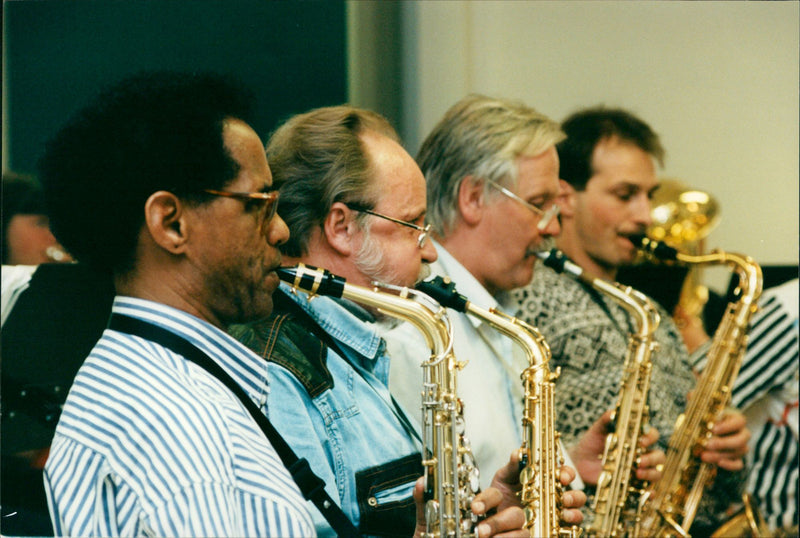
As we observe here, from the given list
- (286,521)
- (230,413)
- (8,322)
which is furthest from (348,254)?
(8,322)

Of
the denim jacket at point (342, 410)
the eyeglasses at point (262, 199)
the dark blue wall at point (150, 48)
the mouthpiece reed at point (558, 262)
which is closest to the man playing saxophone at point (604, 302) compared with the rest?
the mouthpiece reed at point (558, 262)

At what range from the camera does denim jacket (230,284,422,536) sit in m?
1.91

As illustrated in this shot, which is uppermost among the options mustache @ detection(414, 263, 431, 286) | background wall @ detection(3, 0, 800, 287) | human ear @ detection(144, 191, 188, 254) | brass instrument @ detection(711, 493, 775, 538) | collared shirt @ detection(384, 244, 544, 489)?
background wall @ detection(3, 0, 800, 287)

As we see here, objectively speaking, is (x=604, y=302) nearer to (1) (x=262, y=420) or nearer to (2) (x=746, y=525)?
(2) (x=746, y=525)

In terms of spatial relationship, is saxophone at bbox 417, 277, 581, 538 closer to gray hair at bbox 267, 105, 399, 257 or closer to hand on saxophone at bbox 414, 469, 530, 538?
hand on saxophone at bbox 414, 469, 530, 538

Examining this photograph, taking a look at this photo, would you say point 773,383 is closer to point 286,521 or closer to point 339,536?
point 339,536

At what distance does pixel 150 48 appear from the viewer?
7.68ft

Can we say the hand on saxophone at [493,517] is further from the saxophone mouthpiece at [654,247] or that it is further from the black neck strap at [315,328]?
the saxophone mouthpiece at [654,247]

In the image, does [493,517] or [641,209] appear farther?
[641,209]

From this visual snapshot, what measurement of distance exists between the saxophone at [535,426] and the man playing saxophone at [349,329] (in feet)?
0.17

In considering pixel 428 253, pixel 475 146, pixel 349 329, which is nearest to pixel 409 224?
pixel 428 253

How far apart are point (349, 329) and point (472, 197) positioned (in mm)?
640

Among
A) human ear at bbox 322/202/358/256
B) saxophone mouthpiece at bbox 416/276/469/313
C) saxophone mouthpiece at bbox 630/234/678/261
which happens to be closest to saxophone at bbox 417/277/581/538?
saxophone mouthpiece at bbox 416/276/469/313

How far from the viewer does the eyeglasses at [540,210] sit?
2439 millimetres
